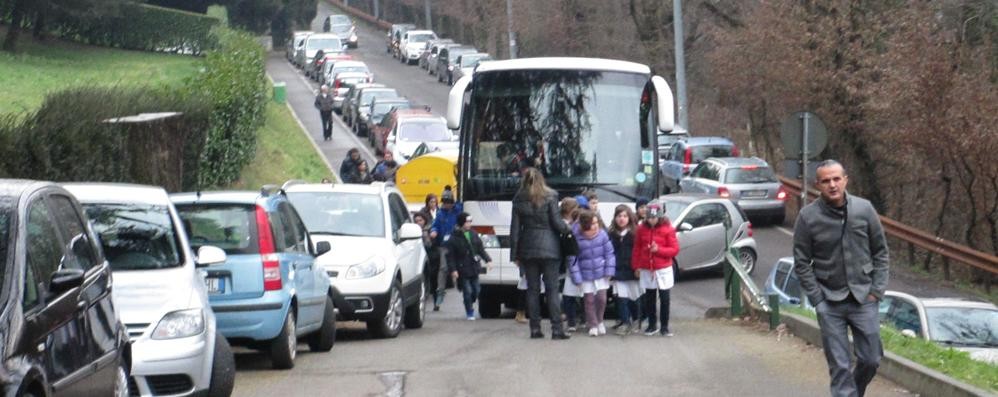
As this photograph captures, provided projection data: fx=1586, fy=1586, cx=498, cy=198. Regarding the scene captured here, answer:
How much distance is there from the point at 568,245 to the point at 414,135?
26.0m

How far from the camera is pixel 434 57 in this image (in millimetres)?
77312

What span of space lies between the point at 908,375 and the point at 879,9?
27.6 meters

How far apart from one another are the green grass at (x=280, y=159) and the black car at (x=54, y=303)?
70.0 feet

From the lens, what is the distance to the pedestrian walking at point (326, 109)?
157ft

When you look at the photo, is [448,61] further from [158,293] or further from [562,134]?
[158,293]

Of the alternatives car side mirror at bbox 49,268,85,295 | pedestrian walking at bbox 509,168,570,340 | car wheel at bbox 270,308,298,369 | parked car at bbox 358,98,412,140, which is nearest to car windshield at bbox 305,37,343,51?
parked car at bbox 358,98,412,140

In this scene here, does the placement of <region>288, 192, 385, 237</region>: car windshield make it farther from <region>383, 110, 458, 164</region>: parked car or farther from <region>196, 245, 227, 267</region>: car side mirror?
<region>383, 110, 458, 164</region>: parked car

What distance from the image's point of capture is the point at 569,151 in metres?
19.0

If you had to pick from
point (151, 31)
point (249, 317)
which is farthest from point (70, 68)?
point (249, 317)

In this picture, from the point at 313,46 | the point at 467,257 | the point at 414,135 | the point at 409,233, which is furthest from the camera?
Result: the point at 313,46

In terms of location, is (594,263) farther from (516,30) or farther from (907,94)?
(516,30)

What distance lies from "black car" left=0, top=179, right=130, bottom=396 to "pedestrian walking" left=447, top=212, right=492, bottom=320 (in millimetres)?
10032

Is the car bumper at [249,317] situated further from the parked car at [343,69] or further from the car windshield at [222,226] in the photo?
the parked car at [343,69]

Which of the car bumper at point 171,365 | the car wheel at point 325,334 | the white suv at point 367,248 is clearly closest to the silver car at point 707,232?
the white suv at point 367,248
